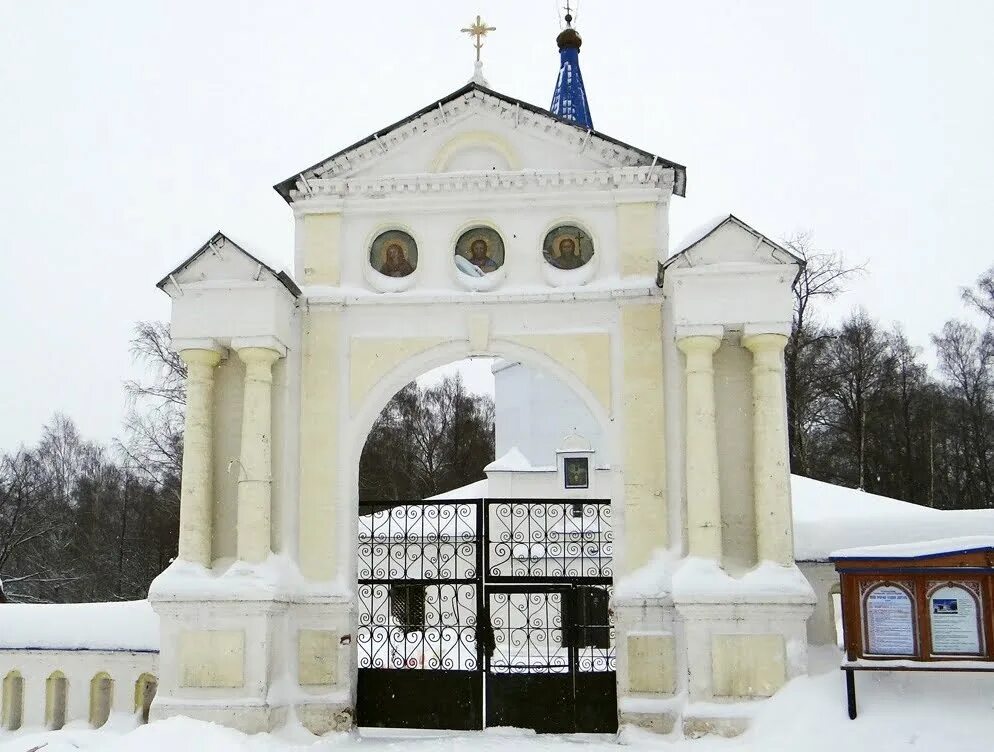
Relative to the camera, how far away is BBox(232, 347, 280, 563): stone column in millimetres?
9711

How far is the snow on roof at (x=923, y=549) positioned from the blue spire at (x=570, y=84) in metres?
13.4

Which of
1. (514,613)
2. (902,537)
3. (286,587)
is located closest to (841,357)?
(514,613)

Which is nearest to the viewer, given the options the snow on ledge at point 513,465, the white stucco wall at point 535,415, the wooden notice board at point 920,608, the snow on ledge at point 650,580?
the wooden notice board at point 920,608

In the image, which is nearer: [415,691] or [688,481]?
[688,481]

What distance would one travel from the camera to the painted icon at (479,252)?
10.6 m

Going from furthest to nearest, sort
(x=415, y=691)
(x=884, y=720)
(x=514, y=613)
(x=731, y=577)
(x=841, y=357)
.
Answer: (x=841, y=357)
(x=514, y=613)
(x=415, y=691)
(x=731, y=577)
(x=884, y=720)

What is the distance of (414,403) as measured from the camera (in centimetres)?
4966

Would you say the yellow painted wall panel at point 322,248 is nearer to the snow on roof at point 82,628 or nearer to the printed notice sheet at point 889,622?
the snow on roof at point 82,628

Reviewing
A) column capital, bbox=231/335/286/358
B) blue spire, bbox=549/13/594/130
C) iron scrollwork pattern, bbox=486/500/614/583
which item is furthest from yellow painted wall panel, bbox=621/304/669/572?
blue spire, bbox=549/13/594/130

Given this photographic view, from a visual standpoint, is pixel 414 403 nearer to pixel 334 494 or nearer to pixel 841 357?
pixel 841 357

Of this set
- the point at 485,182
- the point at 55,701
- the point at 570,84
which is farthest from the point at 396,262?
the point at 570,84

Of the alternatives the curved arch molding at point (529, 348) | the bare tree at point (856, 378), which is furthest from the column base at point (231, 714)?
the bare tree at point (856, 378)

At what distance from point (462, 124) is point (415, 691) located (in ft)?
18.9

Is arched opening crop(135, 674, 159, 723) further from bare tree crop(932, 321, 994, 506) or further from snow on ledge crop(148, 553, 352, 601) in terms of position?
bare tree crop(932, 321, 994, 506)
